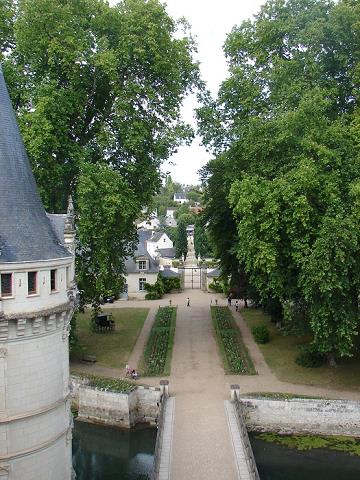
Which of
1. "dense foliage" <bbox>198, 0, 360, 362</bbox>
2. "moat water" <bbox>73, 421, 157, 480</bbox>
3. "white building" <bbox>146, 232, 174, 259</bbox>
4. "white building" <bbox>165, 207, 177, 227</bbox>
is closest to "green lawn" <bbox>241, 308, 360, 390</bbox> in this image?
"dense foliage" <bbox>198, 0, 360, 362</bbox>

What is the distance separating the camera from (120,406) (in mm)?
25891

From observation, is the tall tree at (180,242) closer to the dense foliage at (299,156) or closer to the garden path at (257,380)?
the garden path at (257,380)

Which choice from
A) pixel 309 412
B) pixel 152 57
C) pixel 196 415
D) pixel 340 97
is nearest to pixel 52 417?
pixel 196 415

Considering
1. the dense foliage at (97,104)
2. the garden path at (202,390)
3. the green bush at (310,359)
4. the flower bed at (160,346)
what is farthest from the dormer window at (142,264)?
the green bush at (310,359)

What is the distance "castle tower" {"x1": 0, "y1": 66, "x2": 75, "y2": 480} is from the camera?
14.9 meters

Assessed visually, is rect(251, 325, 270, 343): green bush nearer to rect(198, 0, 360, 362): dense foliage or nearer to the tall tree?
rect(198, 0, 360, 362): dense foliage

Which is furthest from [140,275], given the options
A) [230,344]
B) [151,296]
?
[230,344]

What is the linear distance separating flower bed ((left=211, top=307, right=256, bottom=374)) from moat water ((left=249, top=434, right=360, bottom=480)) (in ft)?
21.9

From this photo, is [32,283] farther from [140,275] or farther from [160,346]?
[140,275]

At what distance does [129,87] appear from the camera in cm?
2989

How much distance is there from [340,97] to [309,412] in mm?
17092

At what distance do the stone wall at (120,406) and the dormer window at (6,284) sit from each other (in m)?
12.5

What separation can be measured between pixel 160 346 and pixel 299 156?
15.4 meters

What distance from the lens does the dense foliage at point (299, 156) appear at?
24.8 m
